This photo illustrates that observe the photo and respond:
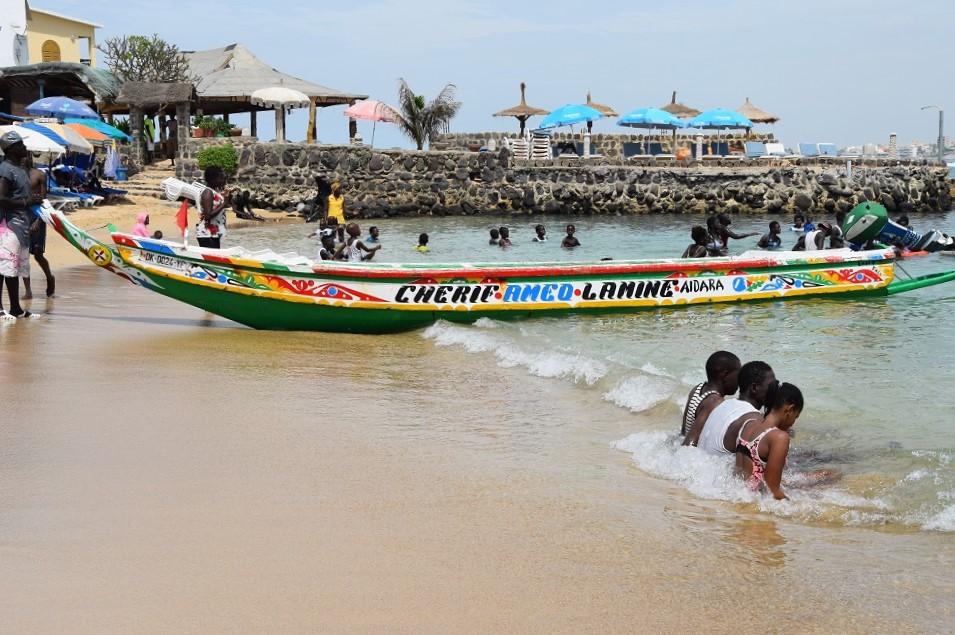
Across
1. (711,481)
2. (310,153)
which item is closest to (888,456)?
(711,481)

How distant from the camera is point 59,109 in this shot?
28609mm

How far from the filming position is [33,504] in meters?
4.66

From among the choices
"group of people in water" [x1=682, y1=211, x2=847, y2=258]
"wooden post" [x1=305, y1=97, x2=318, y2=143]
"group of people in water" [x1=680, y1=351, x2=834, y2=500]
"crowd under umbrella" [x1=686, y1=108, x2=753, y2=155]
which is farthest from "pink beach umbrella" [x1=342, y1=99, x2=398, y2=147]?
"group of people in water" [x1=680, y1=351, x2=834, y2=500]

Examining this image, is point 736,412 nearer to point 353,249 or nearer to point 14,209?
point 14,209

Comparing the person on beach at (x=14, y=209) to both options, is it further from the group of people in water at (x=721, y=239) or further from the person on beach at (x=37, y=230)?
the group of people in water at (x=721, y=239)

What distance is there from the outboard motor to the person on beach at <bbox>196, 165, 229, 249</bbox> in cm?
773

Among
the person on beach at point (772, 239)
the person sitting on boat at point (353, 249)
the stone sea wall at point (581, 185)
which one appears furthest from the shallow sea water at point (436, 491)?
the stone sea wall at point (581, 185)

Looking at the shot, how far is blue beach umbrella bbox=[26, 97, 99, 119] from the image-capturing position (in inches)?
Result: 1124

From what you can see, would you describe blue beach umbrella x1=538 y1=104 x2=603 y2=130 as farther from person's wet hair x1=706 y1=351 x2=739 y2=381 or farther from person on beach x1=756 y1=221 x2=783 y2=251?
person's wet hair x1=706 y1=351 x2=739 y2=381

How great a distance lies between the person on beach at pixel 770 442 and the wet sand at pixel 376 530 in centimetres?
28

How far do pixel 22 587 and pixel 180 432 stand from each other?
2.46 meters

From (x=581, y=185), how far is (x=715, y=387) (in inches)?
1194

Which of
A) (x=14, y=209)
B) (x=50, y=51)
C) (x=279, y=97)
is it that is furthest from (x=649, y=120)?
(x=14, y=209)

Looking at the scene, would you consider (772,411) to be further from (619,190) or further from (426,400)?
(619,190)
